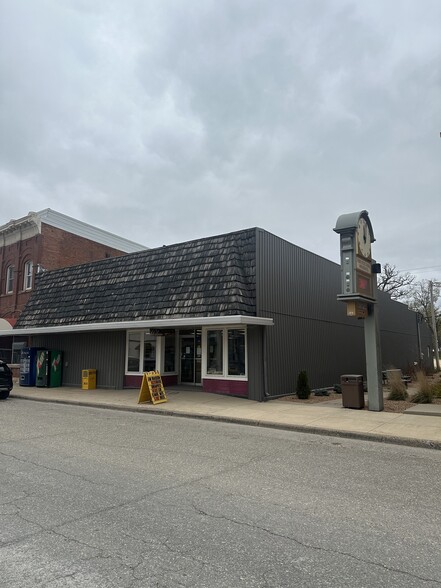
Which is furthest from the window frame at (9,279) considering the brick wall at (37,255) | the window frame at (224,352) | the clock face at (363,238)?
the clock face at (363,238)

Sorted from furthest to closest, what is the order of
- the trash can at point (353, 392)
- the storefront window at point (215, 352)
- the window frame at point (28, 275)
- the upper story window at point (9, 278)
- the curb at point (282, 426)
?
the upper story window at point (9, 278) < the window frame at point (28, 275) < the storefront window at point (215, 352) < the trash can at point (353, 392) < the curb at point (282, 426)

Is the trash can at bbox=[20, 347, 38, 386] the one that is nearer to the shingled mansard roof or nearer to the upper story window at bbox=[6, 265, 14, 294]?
the shingled mansard roof

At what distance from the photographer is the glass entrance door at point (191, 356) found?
58.9ft

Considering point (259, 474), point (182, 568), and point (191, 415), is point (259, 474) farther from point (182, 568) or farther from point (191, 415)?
point (191, 415)

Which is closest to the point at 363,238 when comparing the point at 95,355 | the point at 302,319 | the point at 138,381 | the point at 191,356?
the point at 302,319

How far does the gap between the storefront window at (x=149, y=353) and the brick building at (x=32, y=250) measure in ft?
35.8

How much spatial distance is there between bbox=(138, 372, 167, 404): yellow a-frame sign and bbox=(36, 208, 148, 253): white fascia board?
660 inches

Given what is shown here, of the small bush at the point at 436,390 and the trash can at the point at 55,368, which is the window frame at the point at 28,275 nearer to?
the trash can at the point at 55,368

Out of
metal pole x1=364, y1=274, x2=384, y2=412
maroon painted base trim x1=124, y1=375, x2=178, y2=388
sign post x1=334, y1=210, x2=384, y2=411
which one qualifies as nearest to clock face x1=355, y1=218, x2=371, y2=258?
sign post x1=334, y1=210, x2=384, y2=411

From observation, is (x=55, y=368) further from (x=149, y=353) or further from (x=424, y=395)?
(x=424, y=395)

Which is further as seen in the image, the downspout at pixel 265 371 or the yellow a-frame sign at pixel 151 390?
the downspout at pixel 265 371

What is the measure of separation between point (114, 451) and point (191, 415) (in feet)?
14.6

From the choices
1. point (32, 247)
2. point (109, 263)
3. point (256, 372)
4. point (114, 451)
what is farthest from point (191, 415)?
point (32, 247)

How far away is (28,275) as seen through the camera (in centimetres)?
2739
